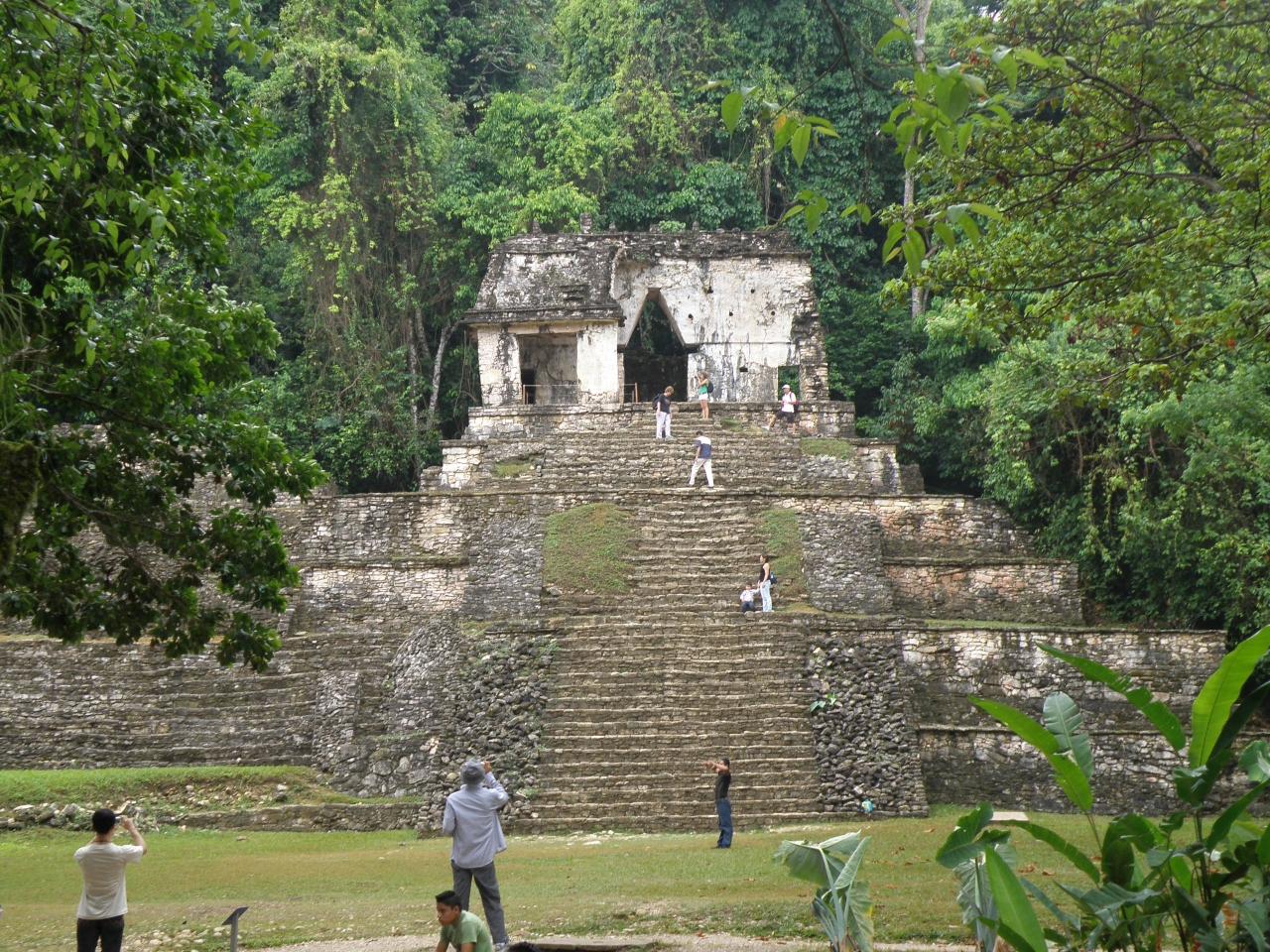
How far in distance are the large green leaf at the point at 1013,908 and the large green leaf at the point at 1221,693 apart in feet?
2.53

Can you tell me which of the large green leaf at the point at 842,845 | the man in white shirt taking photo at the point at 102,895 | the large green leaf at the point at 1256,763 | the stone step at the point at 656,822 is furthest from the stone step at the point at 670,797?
the large green leaf at the point at 1256,763

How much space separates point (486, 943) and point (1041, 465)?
14364 mm

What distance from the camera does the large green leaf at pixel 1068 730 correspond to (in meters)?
5.14

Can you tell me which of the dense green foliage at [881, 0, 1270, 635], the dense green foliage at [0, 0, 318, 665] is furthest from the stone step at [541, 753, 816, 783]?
the dense green foliage at [0, 0, 318, 665]

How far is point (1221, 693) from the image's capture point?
4906mm

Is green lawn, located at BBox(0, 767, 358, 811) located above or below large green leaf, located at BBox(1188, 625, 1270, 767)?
below

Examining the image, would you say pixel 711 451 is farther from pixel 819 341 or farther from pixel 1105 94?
pixel 1105 94

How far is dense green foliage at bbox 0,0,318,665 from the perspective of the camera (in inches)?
281

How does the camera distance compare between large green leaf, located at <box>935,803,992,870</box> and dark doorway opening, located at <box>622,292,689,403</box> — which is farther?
dark doorway opening, located at <box>622,292,689,403</box>

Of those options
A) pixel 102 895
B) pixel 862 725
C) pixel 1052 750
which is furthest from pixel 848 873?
pixel 862 725

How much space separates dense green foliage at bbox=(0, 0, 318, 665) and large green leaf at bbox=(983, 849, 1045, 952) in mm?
4665

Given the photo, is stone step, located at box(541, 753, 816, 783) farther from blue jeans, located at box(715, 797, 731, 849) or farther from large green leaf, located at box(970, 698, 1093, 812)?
Answer: large green leaf, located at box(970, 698, 1093, 812)

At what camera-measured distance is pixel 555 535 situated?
17406mm

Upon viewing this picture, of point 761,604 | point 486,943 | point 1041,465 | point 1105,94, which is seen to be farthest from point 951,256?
point 1041,465
